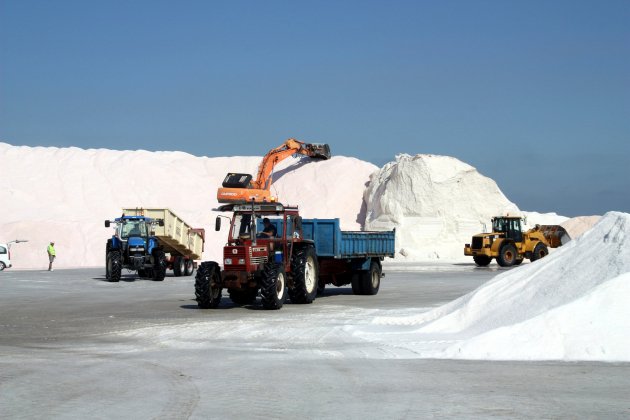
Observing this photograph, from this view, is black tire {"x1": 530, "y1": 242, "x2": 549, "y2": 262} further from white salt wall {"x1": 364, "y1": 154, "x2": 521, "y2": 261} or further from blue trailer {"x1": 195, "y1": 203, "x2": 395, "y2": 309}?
blue trailer {"x1": 195, "y1": 203, "x2": 395, "y2": 309}

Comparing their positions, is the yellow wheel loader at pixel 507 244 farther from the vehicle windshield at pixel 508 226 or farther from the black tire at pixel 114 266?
the black tire at pixel 114 266

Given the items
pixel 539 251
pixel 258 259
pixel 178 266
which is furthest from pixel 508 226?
pixel 258 259

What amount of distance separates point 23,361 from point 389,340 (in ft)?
17.4

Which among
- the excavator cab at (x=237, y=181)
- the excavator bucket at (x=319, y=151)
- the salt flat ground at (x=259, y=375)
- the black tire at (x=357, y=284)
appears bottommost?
the salt flat ground at (x=259, y=375)

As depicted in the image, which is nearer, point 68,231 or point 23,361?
point 23,361

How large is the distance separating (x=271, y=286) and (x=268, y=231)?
177 cm

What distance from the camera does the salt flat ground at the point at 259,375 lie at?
8211mm

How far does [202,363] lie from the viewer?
36.9 ft

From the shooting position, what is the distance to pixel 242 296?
825 inches

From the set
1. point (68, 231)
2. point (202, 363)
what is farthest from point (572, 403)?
point (68, 231)

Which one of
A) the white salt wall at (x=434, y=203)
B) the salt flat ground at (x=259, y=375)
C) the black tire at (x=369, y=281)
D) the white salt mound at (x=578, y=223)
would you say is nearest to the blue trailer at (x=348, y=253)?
the black tire at (x=369, y=281)

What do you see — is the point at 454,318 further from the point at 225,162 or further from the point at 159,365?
the point at 225,162

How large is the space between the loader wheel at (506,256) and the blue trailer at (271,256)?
66.9 feet

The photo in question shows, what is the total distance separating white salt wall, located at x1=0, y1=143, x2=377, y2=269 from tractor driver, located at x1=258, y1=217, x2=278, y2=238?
3005 cm
